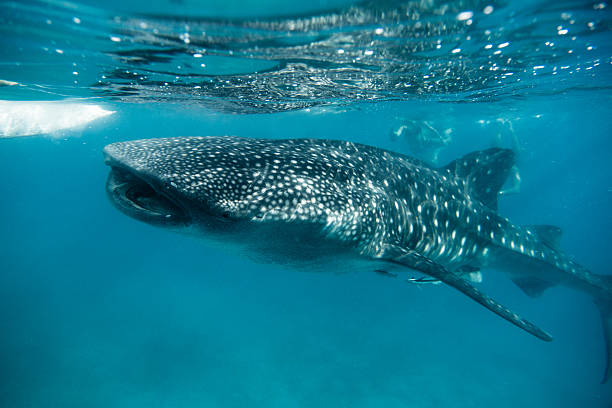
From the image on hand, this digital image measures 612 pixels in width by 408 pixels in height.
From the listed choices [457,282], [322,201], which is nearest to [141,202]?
[322,201]

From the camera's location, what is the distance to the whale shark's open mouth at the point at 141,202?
263 cm

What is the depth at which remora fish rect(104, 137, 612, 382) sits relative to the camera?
2701 mm

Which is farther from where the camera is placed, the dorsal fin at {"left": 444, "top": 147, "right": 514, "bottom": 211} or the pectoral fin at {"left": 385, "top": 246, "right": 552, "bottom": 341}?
the dorsal fin at {"left": 444, "top": 147, "right": 514, "bottom": 211}

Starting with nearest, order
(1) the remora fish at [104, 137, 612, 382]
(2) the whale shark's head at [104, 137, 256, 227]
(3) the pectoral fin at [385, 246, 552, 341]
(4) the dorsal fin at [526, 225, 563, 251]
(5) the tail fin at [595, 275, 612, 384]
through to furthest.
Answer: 1. (2) the whale shark's head at [104, 137, 256, 227]
2. (1) the remora fish at [104, 137, 612, 382]
3. (3) the pectoral fin at [385, 246, 552, 341]
4. (5) the tail fin at [595, 275, 612, 384]
5. (4) the dorsal fin at [526, 225, 563, 251]

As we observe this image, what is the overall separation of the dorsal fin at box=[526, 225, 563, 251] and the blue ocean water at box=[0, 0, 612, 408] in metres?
4.57

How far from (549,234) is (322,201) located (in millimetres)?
7114

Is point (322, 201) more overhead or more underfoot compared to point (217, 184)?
more underfoot

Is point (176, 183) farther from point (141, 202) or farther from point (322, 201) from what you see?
point (322, 201)

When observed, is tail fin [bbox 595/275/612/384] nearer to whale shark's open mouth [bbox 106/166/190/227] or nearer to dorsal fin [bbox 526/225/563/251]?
dorsal fin [bbox 526/225/563/251]

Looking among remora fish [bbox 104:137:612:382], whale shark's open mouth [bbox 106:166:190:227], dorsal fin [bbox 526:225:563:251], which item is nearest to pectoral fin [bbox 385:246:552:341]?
remora fish [bbox 104:137:612:382]

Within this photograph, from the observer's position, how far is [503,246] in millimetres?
6453

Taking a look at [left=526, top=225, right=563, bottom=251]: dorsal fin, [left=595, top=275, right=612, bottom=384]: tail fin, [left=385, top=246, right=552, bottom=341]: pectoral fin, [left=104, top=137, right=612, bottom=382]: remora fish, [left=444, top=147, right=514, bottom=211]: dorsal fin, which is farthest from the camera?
[left=526, top=225, right=563, bottom=251]: dorsal fin

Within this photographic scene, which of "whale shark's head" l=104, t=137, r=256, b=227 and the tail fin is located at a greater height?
"whale shark's head" l=104, t=137, r=256, b=227

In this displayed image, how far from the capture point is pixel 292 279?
110ft
